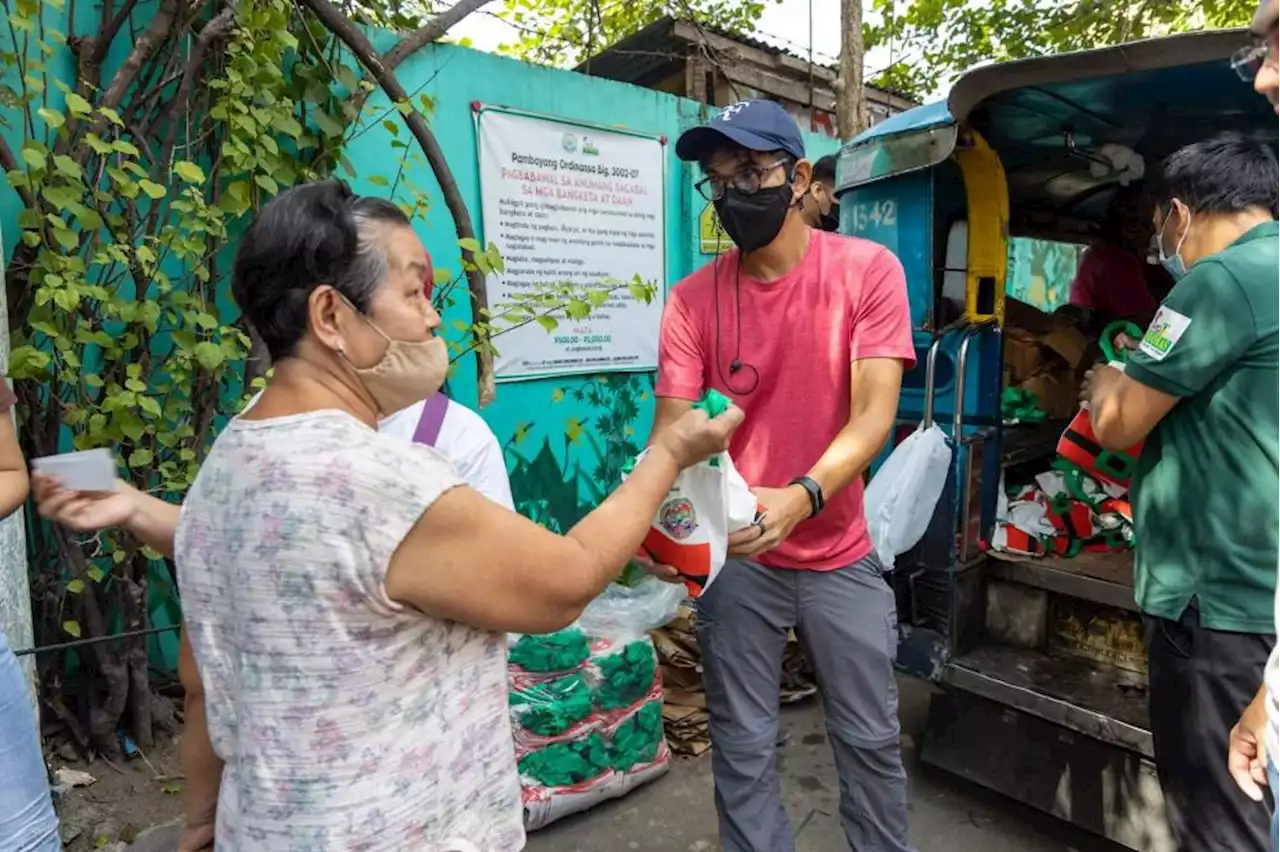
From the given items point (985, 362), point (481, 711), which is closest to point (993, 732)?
point (985, 362)

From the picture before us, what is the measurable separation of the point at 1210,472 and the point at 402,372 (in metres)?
1.78

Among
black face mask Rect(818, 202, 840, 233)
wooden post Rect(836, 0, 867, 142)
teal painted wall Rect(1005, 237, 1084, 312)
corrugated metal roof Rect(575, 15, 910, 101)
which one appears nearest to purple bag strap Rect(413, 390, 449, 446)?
black face mask Rect(818, 202, 840, 233)

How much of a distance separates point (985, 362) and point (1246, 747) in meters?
1.81

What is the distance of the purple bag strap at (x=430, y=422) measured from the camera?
200cm

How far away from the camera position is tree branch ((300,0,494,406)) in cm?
325

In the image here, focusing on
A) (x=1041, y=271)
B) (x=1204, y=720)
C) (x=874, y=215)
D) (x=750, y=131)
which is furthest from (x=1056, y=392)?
(x=1041, y=271)

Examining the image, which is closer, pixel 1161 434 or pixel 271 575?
pixel 271 575

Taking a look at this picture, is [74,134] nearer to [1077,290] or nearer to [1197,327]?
[1197,327]

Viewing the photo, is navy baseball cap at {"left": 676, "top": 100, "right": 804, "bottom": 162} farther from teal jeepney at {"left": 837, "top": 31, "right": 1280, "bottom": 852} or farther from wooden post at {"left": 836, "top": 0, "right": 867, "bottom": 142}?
wooden post at {"left": 836, "top": 0, "right": 867, "bottom": 142}

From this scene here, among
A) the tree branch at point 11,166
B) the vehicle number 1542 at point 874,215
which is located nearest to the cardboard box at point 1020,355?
the vehicle number 1542 at point 874,215

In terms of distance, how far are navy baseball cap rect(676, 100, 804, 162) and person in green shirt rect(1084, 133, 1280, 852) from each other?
0.95 metres

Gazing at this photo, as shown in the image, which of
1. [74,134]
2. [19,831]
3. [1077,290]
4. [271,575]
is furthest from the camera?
[1077,290]

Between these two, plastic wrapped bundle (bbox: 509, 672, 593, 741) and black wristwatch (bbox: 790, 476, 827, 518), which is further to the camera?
plastic wrapped bundle (bbox: 509, 672, 593, 741)

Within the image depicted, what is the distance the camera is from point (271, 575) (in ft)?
3.61
